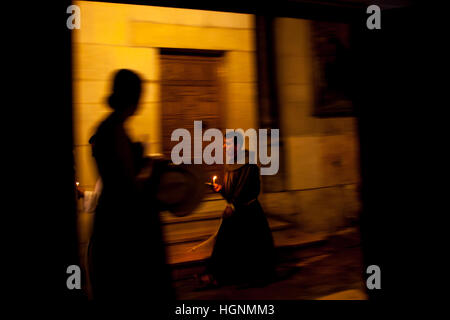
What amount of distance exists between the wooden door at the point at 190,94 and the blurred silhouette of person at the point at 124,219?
11.3 ft

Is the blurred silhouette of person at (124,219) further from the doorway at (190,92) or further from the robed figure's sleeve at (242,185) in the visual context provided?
the doorway at (190,92)

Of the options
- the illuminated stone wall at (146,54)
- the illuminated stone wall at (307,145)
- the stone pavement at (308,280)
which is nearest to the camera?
the stone pavement at (308,280)

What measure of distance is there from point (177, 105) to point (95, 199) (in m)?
3.59

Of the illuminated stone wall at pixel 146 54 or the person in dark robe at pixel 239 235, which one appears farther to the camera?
the illuminated stone wall at pixel 146 54

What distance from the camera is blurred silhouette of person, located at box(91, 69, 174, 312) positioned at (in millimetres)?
2281

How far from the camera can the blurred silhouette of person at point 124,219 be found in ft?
7.48

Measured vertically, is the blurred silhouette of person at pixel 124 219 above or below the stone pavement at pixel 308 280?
above

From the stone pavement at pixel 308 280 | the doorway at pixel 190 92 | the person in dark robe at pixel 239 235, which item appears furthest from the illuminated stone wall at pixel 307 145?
the person in dark robe at pixel 239 235

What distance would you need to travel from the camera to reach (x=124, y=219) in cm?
234

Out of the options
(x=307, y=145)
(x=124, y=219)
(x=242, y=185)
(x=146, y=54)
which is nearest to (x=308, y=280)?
(x=242, y=185)

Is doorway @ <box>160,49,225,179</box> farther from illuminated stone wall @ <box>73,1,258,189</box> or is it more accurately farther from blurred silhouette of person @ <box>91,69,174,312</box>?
blurred silhouette of person @ <box>91,69,174,312</box>

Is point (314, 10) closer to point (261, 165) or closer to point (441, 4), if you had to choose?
point (441, 4)

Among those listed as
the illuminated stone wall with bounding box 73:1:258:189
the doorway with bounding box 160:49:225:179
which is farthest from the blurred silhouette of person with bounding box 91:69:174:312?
the doorway with bounding box 160:49:225:179
